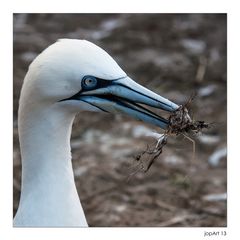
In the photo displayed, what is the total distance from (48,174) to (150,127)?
6.58 ft

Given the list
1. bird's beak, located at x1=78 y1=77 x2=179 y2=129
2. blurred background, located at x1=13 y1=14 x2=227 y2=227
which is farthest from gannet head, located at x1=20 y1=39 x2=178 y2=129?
blurred background, located at x1=13 y1=14 x2=227 y2=227

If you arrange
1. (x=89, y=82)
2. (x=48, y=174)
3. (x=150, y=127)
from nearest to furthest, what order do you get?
(x=89, y=82)
(x=48, y=174)
(x=150, y=127)

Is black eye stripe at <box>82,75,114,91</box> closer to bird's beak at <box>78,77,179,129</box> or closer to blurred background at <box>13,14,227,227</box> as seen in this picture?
bird's beak at <box>78,77,179,129</box>

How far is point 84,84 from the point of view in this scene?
114 inches

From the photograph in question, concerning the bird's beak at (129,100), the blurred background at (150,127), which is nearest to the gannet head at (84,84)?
the bird's beak at (129,100)

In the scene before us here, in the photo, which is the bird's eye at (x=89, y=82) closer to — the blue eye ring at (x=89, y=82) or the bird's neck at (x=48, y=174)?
the blue eye ring at (x=89, y=82)

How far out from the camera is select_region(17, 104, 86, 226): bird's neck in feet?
9.68

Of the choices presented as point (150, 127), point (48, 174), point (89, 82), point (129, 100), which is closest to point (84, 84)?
point (89, 82)

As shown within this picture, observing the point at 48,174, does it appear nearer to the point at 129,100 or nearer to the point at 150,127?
the point at 129,100

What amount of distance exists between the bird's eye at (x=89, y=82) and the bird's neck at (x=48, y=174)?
14 cm
